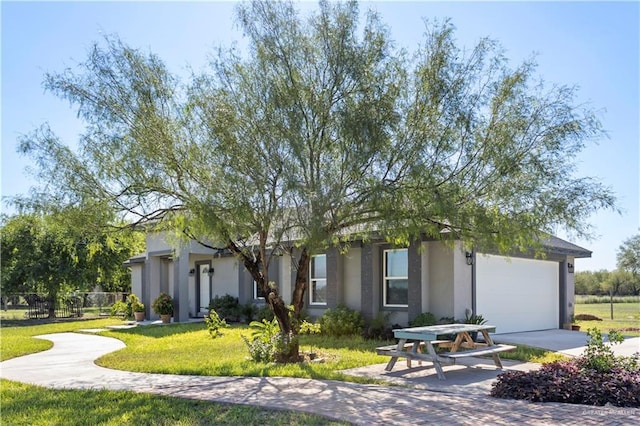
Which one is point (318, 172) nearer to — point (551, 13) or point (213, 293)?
point (551, 13)

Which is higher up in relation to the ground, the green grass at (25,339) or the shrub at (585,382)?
the shrub at (585,382)

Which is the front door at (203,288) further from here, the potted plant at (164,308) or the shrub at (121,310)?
the shrub at (121,310)

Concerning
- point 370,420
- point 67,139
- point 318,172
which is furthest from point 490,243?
point 67,139

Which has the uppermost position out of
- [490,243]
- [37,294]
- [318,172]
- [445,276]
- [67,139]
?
[67,139]

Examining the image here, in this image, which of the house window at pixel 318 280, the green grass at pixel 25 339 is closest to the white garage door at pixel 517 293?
the house window at pixel 318 280

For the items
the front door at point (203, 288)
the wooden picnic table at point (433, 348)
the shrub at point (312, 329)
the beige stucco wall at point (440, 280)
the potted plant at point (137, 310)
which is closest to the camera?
the wooden picnic table at point (433, 348)

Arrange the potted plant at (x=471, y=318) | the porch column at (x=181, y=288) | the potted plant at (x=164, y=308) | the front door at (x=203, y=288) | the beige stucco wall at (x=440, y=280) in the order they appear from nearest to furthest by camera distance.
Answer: the potted plant at (x=471, y=318) → the beige stucco wall at (x=440, y=280) → the porch column at (x=181, y=288) → the potted plant at (x=164, y=308) → the front door at (x=203, y=288)

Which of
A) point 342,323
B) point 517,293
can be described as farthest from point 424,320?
point 517,293

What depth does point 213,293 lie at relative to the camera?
23250 millimetres

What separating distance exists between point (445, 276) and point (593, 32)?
665 cm

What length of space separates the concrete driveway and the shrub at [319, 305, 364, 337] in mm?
3628

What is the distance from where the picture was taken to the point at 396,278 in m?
16.0

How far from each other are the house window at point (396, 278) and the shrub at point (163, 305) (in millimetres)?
9615

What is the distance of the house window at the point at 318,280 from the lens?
1798 centimetres
